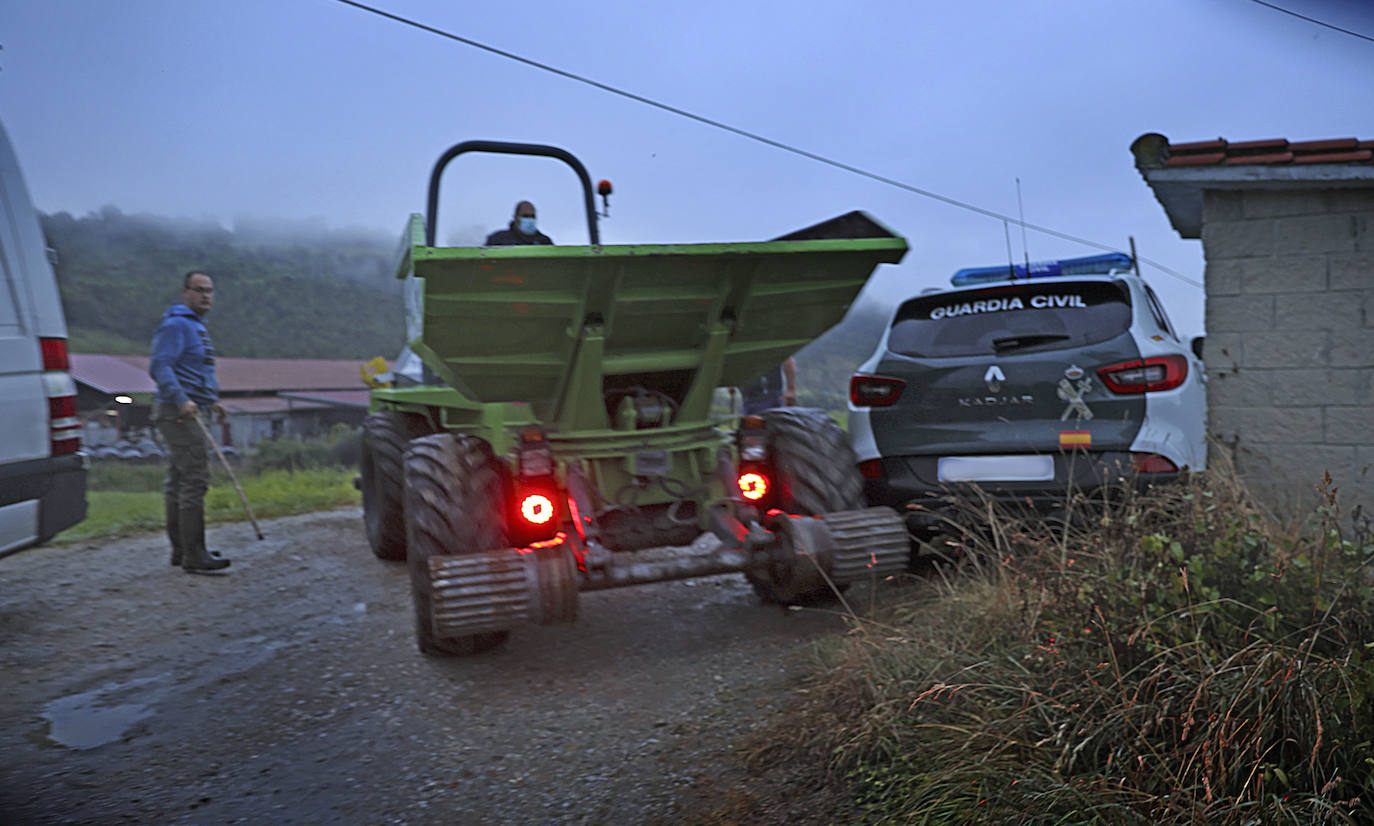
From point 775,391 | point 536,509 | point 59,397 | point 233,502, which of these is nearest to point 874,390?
point 536,509

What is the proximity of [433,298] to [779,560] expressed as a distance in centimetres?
188

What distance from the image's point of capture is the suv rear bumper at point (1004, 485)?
445 centimetres

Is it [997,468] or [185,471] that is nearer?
[997,468]

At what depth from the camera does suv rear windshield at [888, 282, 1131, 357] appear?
4.72 m

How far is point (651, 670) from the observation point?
4086 millimetres

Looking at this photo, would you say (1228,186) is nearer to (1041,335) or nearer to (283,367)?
(1041,335)

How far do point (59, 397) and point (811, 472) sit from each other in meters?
3.77

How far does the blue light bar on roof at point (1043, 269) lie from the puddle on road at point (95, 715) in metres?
4.59

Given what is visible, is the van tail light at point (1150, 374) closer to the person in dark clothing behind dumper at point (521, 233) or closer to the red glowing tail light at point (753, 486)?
the red glowing tail light at point (753, 486)

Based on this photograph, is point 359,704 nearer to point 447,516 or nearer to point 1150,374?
point 447,516

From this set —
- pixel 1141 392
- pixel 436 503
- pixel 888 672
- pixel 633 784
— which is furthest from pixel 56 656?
pixel 1141 392

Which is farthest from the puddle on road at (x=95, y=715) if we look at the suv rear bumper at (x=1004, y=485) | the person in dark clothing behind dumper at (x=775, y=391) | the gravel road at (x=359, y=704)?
the person in dark clothing behind dumper at (x=775, y=391)

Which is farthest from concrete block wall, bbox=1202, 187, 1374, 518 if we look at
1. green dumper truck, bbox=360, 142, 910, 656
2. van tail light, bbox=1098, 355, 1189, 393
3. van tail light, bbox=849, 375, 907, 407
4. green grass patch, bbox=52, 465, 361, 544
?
green grass patch, bbox=52, 465, 361, 544

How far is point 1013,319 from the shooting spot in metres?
4.89
